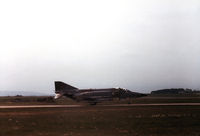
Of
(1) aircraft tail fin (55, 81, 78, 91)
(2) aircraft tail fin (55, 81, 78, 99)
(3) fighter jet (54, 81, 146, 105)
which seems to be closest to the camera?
(3) fighter jet (54, 81, 146, 105)

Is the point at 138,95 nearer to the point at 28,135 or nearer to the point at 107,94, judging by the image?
the point at 107,94

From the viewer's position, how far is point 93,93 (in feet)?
174

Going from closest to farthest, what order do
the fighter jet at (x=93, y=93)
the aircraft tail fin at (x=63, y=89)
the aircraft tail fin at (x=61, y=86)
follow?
the fighter jet at (x=93, y=93), the aircraft tail fin at (x=63, y=89), the aircraft tail fin at (x=61, y=86)

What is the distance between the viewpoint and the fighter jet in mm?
52656

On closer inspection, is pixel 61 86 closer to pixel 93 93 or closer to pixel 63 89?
pixel 63 89

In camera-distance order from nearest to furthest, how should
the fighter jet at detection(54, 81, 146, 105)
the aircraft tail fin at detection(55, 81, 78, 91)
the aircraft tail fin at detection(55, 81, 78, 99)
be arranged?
the fighter jet at detection(54, 81, 146, 105), the aircraft tail fin at detection(55, 81, 78, 99), the aircraft tail fin at detection(55, 81, 78, 91)

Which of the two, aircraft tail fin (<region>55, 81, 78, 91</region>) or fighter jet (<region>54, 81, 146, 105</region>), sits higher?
aircraft tail fin (<region>55, 81, 78, 91</region>)

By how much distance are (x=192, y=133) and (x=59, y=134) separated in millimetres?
8235

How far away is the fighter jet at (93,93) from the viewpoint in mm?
52656

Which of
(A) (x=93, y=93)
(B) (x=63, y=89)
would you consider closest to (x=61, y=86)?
(B) (x=63, y=89)

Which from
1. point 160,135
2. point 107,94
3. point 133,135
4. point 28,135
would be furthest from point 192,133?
point 107,94

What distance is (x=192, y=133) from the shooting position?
17.5m

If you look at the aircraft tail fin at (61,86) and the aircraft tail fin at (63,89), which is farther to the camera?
the aircraft tail fin at (61,86)

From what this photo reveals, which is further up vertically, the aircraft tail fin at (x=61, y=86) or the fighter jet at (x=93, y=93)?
the aircraft tail fin at (x=61, y=86)
